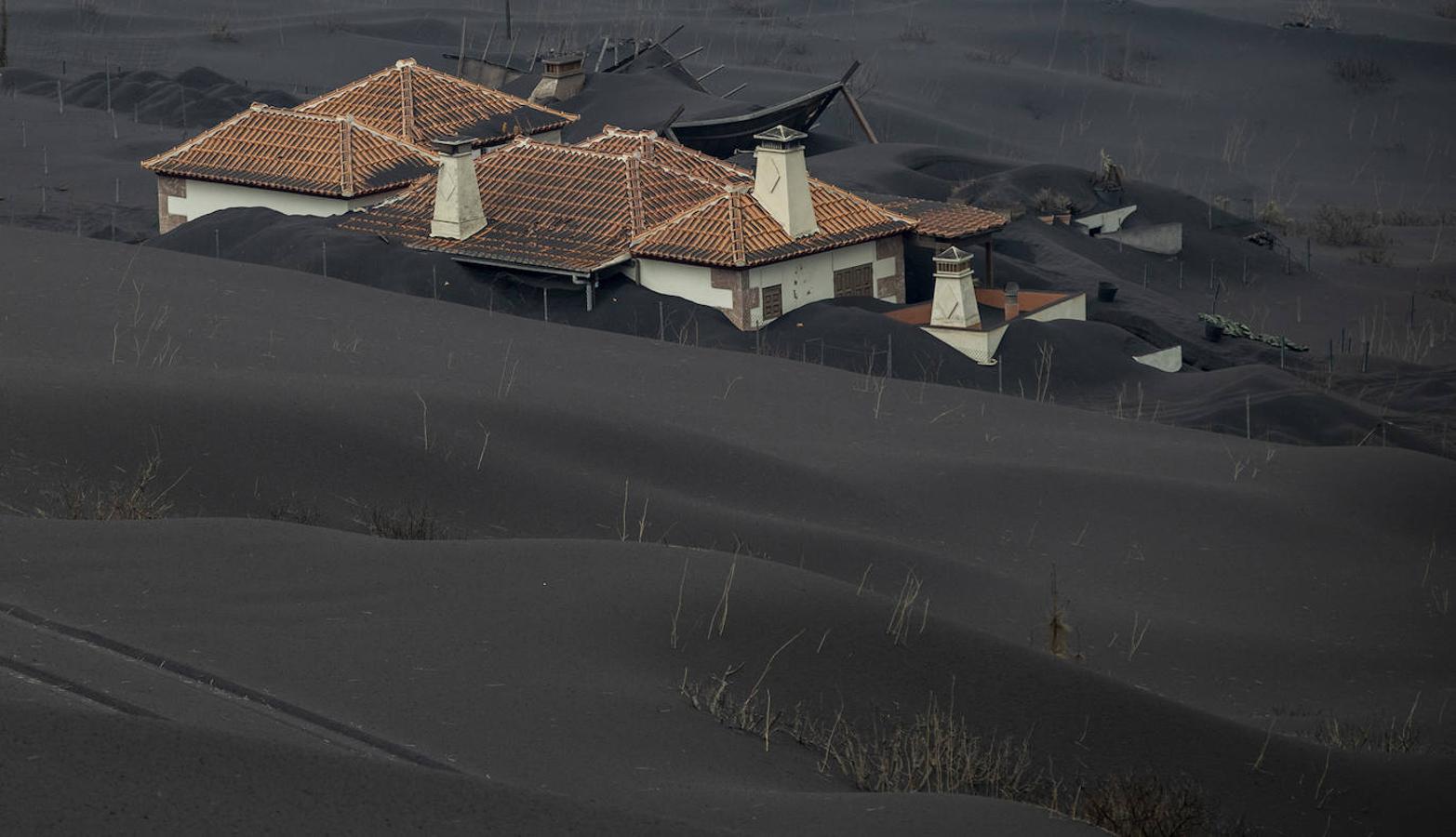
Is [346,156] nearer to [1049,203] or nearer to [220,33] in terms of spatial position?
[1049,203]

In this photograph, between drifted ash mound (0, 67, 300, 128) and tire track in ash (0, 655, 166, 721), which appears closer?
tire track in ash (0, 655, 166, 721)

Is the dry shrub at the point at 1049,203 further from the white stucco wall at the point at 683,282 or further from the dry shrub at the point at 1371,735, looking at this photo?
the dry shrub at the point at 1371,735

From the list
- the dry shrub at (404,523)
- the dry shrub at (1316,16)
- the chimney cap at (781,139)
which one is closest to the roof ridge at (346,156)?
the chimney cap at (781,139)

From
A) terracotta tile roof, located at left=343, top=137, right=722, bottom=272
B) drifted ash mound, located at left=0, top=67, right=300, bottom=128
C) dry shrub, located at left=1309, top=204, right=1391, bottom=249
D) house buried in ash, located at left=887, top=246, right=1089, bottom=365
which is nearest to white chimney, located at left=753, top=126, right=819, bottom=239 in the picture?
terracotta tile roof, located at left=343, top=137, right=722, bottom=272

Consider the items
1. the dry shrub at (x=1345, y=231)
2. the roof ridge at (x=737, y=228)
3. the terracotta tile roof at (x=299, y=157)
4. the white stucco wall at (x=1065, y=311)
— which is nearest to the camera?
the roof ridge at (x=737, y=228)

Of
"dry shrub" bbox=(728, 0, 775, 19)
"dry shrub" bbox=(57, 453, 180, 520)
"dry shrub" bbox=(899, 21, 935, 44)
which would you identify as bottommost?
"dry shrub" bbox=(899, 21, 935, 44)

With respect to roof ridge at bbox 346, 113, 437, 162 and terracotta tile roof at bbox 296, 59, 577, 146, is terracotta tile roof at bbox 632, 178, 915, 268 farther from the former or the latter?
terracotta tile roof at bbox 296, 59, 577, 146
